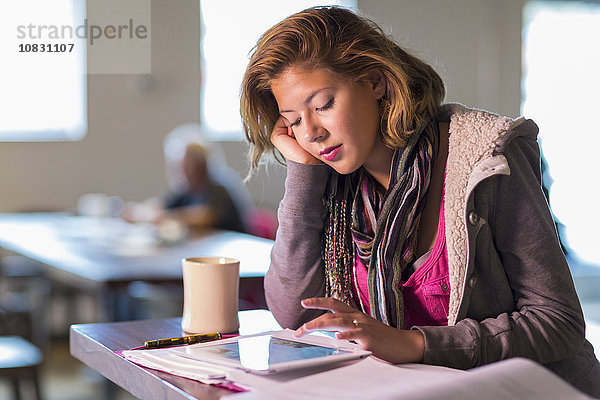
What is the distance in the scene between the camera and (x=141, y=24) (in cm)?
511

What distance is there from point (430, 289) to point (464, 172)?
20 cm

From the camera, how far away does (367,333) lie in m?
0.98

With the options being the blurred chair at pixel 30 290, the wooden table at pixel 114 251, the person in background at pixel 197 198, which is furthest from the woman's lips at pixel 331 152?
the blurred chair at pixel 30 290

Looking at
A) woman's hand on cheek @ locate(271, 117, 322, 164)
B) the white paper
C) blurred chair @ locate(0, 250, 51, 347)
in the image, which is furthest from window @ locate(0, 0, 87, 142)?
the white paper

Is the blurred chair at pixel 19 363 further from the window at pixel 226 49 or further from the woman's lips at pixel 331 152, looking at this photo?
the window at pixel 226 49

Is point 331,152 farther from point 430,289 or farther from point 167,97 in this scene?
point 167,97

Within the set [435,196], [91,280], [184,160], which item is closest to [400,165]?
[435,196]

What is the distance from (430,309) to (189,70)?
4.20 meters

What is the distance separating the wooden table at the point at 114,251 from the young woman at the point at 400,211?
91cm

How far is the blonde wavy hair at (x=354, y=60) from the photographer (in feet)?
4.27

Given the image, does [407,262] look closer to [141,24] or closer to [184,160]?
[184,160]

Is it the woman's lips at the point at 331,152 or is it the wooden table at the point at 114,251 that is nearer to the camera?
the woman's lips at the point at 331,152

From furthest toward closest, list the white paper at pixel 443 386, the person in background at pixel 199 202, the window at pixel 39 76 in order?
the window at pixel 39 76, the person in background at pixel 199 202, the white paper at pixel 443 386

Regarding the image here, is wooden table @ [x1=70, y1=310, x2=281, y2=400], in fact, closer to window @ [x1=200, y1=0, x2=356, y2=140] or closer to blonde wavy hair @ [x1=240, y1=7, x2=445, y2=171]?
blonde wavy hair @ [x1=240, y1=7, x2=445, y2=171]
